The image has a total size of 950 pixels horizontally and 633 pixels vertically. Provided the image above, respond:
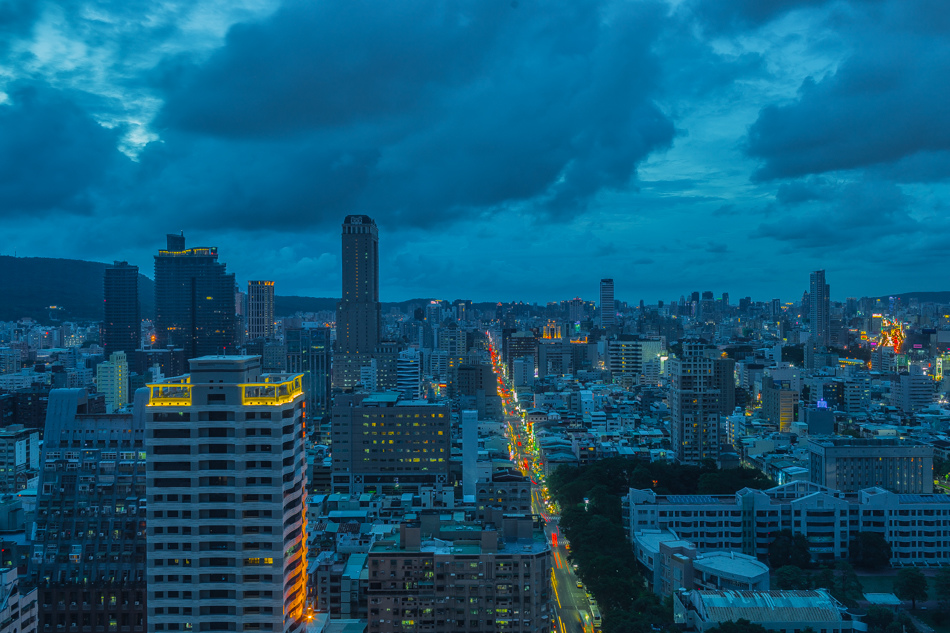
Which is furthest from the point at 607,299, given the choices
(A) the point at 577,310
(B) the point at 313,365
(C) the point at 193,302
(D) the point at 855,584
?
(D) the point at 855,584

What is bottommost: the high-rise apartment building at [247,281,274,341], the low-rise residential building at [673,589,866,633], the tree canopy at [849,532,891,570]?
the tree canopy at [849,532,891,570]

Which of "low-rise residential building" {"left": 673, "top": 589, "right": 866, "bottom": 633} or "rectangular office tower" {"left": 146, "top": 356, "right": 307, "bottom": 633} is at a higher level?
"rectangular office tower" {"left": 146, "top": 356, "right": 307, "bottom": 633}

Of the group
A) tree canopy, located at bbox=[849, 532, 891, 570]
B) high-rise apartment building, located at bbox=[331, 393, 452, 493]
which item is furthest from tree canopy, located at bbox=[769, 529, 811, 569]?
high-rise apartment building, located at bbox=[331, 393, 452, 493]

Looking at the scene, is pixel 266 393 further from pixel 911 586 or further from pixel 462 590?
pixel 911 586

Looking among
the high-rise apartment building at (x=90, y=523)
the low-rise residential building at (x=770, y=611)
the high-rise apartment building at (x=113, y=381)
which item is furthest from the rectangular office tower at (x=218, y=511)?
the high-rise apartment building at (x=113, y=381)

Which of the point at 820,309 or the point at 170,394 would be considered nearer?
the point at 170,394

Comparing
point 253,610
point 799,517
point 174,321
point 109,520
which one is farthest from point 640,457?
point 174,321

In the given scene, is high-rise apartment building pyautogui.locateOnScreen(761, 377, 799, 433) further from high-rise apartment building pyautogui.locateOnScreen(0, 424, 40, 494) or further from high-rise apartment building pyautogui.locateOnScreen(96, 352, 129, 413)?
high-rise apartment building pyautogui.locateOnScreen(96, 352, 129, 413)
